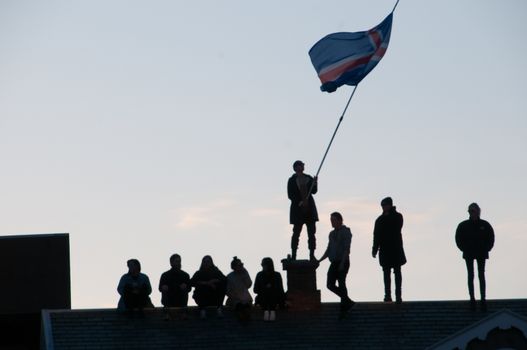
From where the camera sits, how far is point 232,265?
35.5 meters

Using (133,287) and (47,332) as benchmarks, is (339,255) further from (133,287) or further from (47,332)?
(47,332)

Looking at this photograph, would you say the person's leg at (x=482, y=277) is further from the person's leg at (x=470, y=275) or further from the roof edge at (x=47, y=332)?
the roof edge at (x=47, y=332)

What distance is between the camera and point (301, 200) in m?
36.2

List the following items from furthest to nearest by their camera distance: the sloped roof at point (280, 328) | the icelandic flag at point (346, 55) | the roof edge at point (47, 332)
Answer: the icelandic flag at point (346, 55) < the sloped roof at point (280, 328) < the roof edge at point (47, 332)

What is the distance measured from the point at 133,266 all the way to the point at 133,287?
0.42 m

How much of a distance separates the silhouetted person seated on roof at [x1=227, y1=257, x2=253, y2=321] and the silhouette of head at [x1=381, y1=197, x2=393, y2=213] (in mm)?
2955

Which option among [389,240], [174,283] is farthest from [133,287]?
[389,240]

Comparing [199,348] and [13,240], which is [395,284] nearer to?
[199,348]

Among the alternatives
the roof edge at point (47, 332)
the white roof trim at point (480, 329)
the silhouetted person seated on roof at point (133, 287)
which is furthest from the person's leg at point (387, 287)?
the roof edge at point (47, 332)

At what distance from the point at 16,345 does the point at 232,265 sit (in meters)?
6.79

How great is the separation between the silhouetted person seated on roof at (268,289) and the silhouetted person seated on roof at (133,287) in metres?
2.14

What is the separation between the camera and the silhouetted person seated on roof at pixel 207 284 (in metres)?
35.2

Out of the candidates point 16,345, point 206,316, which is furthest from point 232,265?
point 16,345

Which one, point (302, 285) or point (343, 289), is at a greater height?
point (302, 285)
